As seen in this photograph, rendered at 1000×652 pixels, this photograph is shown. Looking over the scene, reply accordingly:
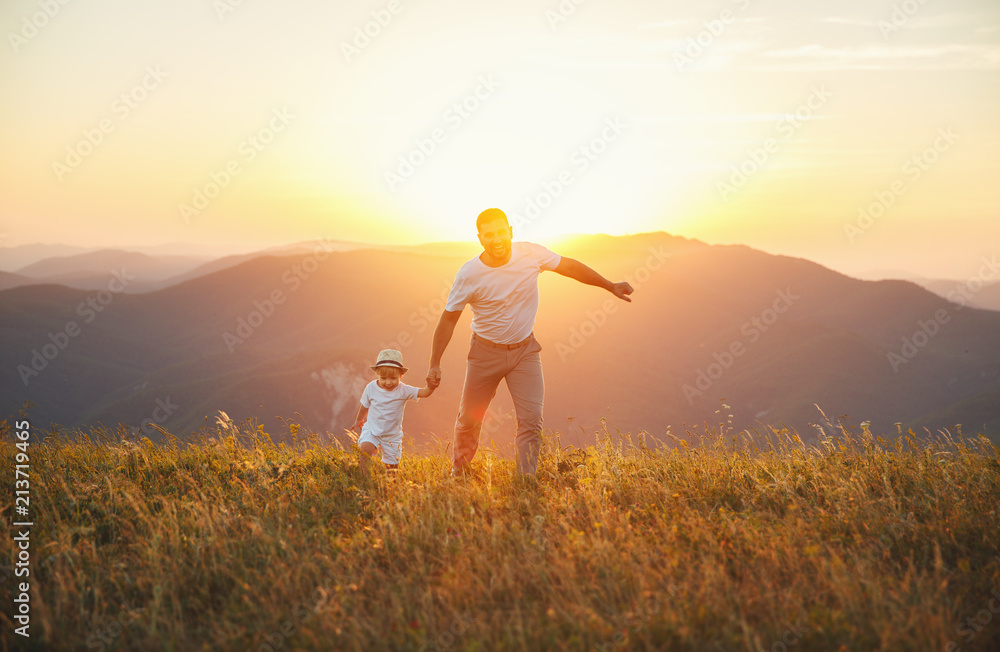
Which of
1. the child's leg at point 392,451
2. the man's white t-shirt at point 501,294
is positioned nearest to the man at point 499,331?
the man's white t-shirt at point 501,294

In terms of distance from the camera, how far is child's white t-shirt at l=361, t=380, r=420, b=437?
539 cm

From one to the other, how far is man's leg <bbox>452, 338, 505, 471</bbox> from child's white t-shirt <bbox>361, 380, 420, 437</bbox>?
20.6 inches

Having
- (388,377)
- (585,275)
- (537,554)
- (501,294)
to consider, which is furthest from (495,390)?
(537,554)

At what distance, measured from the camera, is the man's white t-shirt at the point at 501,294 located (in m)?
5.01

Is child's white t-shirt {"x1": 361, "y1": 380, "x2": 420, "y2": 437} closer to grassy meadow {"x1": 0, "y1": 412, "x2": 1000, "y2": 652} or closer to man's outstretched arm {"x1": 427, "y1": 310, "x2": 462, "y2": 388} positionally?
man's outstretched arm {"x1": 427, "y1": 310, "x2": 462, "y2": 388}

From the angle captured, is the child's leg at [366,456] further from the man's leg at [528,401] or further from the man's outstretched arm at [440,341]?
the man's leg at [528,401]

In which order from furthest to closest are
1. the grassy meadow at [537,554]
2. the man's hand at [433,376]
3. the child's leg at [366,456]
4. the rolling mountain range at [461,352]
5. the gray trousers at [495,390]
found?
1. the rolling mountain range at [461,352]
2. the man's hand at [433,376]
3. the gray trousers at [495,390]
4. the child's leg at [366,456]
5. the grassy meadow at [537,554]

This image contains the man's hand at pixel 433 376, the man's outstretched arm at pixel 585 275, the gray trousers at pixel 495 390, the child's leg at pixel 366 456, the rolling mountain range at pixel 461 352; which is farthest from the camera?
the rolling mountain range at pixel 461 352

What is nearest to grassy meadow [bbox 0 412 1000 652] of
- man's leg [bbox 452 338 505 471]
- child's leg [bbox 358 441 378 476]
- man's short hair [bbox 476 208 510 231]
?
child's leg [bbox 358 441 378 476]

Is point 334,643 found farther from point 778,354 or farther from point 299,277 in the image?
point 299,277

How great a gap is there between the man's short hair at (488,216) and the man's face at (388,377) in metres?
1.56

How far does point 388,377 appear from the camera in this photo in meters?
5.46

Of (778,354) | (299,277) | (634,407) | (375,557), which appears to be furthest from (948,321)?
(375,557)

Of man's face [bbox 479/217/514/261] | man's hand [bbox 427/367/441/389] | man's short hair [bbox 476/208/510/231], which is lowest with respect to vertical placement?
man's hand [bbox 427/367/441/389]
